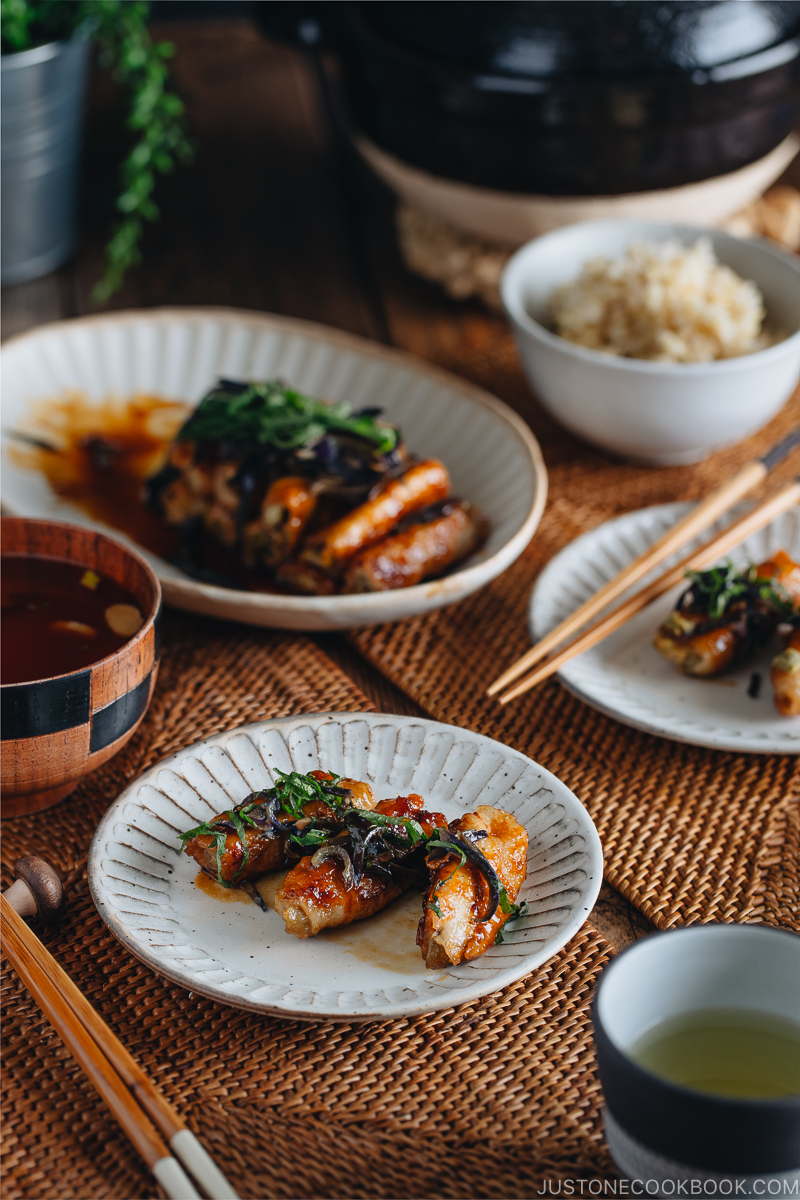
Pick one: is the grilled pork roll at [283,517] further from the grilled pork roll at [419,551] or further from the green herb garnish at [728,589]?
the green herb garnish at [728,589]

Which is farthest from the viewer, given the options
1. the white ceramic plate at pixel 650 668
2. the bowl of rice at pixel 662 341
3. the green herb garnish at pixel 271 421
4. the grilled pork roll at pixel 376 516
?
the bowl of rice at pixel 662 341

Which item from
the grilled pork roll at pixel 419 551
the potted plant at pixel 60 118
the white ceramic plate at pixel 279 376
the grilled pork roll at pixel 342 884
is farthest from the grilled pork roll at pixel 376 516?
the potted plant at pixel 60 118

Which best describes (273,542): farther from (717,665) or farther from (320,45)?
(320,45)

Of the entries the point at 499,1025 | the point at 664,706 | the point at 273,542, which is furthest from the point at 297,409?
the point at 499,1025

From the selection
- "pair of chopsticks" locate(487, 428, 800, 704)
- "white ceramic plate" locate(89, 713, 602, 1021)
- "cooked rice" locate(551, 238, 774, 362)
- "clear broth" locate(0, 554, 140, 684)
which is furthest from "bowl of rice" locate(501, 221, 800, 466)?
"clear broth" locate(0, 554, 140, 684)

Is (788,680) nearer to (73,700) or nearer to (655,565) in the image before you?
(655,565)

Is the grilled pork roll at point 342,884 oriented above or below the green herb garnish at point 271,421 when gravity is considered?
below

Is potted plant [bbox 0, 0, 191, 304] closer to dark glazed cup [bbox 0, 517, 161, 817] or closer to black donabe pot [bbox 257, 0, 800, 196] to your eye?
black donabe pot [bbox 257, 0, 800, 196]
